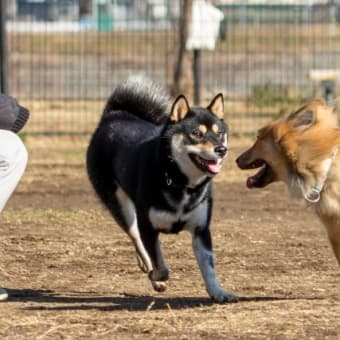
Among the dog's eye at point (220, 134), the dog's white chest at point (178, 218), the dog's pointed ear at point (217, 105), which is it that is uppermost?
the dog's pointed ear at point (217, 105)

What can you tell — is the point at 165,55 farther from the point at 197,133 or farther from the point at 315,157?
the point at 315,157

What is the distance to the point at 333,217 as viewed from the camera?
Answer: 6.30m

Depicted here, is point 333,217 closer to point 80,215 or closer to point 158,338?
point 158,338

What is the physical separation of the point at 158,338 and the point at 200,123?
1493 millimetres

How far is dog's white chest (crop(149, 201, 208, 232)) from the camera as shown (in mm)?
6637

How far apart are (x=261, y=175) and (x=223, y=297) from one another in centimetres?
71

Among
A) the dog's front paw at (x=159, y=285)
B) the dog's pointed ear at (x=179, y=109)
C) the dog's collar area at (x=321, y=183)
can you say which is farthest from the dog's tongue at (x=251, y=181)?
the dog's front paw at (x=159, y=285)

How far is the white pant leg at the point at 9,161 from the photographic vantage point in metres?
6.70

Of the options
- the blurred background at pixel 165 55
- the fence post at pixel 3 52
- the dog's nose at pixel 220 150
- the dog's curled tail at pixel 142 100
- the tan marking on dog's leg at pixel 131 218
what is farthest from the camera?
the blurred background at pixel 165 55

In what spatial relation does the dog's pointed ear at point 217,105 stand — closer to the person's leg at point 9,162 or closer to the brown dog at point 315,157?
the brown dog at point 315,157

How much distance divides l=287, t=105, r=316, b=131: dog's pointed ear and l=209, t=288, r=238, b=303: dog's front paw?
39.3 inches

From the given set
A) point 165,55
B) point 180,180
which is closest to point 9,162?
point 180,180

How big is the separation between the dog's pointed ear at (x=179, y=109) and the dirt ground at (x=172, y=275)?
886 millimetres

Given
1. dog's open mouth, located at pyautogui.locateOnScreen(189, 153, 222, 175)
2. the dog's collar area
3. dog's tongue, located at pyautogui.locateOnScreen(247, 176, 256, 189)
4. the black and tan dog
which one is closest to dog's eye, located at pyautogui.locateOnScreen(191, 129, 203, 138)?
the black and tan dog
